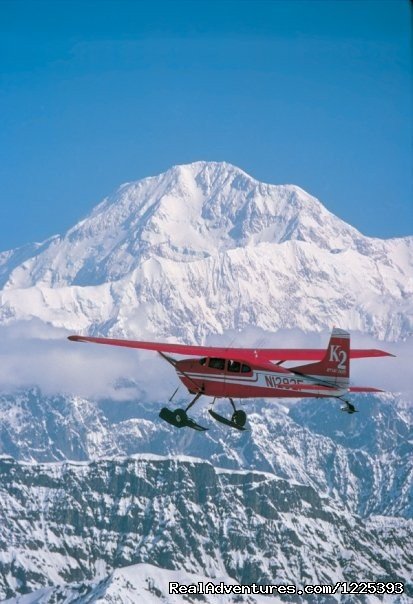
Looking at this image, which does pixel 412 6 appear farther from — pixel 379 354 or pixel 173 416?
pixel 379 354

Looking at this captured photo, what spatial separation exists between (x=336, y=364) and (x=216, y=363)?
8.58 meters

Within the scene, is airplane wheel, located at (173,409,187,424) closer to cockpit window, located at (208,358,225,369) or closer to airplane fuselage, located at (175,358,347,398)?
airplane fuselage, located at (175,358,347,398)

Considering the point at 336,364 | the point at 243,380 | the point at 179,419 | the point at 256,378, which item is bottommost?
the point at 179,419

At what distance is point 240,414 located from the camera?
86438mm

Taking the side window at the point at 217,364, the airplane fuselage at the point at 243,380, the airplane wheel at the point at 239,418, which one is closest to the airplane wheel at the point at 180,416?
the airplane fuselage at the point at 243,380

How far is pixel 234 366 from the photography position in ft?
290

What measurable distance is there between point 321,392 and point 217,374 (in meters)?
7.76

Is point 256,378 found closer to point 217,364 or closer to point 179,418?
point 217,364

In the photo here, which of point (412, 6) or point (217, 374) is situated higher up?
point (412, 6)

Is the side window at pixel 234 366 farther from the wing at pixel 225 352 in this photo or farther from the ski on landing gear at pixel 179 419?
the ski on landing gear at pixel 179 419

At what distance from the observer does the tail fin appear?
86.8m

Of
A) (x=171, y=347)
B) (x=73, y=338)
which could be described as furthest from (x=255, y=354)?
(x=73, y=338)

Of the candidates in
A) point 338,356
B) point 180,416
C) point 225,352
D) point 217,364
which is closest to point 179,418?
point 180,416

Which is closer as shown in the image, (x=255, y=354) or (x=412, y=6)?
(x=412, y=6)
